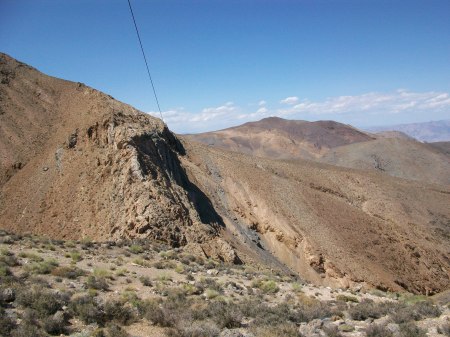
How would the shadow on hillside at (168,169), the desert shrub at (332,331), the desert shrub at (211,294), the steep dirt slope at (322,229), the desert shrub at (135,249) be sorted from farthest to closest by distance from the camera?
the steep dirt slope at (322,229)
the shadow on hillside at (168,169)
the desert shrub at (135,249)
the desert shrub at (211,294)
the desert shrub at (332,331)

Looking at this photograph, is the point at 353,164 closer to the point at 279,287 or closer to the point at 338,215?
the point at 338,215

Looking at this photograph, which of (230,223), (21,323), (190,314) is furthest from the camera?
(230,223)

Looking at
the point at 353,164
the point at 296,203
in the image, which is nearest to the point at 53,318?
the point at 296,203

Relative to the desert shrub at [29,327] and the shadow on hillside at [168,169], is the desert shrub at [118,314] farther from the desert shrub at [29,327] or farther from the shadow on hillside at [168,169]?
the shadow on hillside at [168,169]

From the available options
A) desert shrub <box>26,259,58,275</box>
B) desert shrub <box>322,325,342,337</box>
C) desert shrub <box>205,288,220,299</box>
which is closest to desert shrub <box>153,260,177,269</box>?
desert shrub <box>205,288,220,299</box>

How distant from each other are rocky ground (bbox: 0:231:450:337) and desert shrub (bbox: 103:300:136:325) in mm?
26

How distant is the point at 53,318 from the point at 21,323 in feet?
2.31

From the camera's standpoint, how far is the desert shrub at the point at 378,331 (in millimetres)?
10195

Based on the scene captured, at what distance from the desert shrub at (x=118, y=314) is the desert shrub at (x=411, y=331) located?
6.99 m

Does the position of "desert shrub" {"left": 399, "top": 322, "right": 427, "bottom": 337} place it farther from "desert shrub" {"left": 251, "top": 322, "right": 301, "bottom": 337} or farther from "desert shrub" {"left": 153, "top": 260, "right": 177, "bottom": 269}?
"desert shrub" {"left": 153, "top": 260, "right": 177, "bottom": 269}

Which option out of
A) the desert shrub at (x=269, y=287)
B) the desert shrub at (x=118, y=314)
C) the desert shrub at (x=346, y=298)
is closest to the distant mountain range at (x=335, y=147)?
the desert shrub at (x=269, y=287)

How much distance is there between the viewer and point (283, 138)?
160m

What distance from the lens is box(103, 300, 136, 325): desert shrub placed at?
11.1 m

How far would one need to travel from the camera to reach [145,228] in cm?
2442
